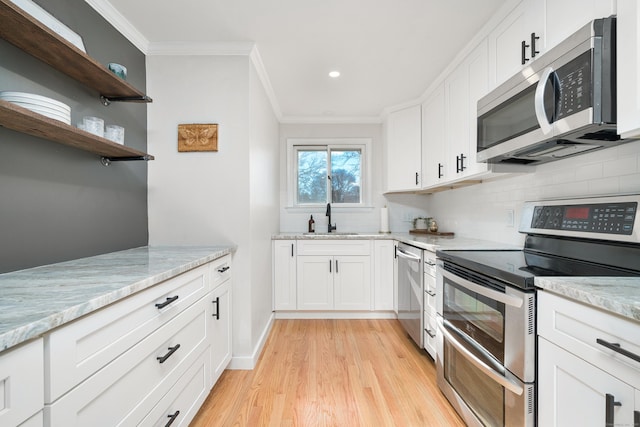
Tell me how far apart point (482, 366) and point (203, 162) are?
84.0 inches

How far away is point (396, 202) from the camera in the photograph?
377 centimetres

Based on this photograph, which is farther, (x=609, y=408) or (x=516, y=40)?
(x=516, y=40)

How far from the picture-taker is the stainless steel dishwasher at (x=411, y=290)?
7.88ft

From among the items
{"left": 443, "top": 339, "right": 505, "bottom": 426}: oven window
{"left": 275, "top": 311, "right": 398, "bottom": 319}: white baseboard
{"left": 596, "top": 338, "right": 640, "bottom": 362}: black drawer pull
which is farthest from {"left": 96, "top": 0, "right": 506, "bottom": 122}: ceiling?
{"left": 275, "top": 311, "right": 398, "bottom": 319}: white baseboard

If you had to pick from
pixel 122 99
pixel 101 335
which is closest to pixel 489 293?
pixel 101 335

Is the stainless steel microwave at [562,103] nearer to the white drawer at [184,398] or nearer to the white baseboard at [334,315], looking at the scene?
the white drawer at [184,398]

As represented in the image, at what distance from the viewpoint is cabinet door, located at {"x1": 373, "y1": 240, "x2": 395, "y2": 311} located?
3.24 metres

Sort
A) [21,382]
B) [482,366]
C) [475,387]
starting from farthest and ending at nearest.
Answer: [475,387]
[482,366]
[21,382]

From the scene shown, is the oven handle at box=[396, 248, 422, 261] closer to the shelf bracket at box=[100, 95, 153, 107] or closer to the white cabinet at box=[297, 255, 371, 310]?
the white cabinet at box=[297, 255, 371, 310]

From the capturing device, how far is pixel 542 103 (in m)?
1.27

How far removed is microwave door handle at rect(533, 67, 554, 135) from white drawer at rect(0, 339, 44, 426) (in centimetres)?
188

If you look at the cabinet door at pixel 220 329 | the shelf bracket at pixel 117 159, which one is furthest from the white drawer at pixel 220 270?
the shelf bracket at pixel 117 159

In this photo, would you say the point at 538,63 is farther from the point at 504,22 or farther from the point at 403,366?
the point at 403,366

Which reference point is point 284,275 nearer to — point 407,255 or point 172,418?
point 407,255
